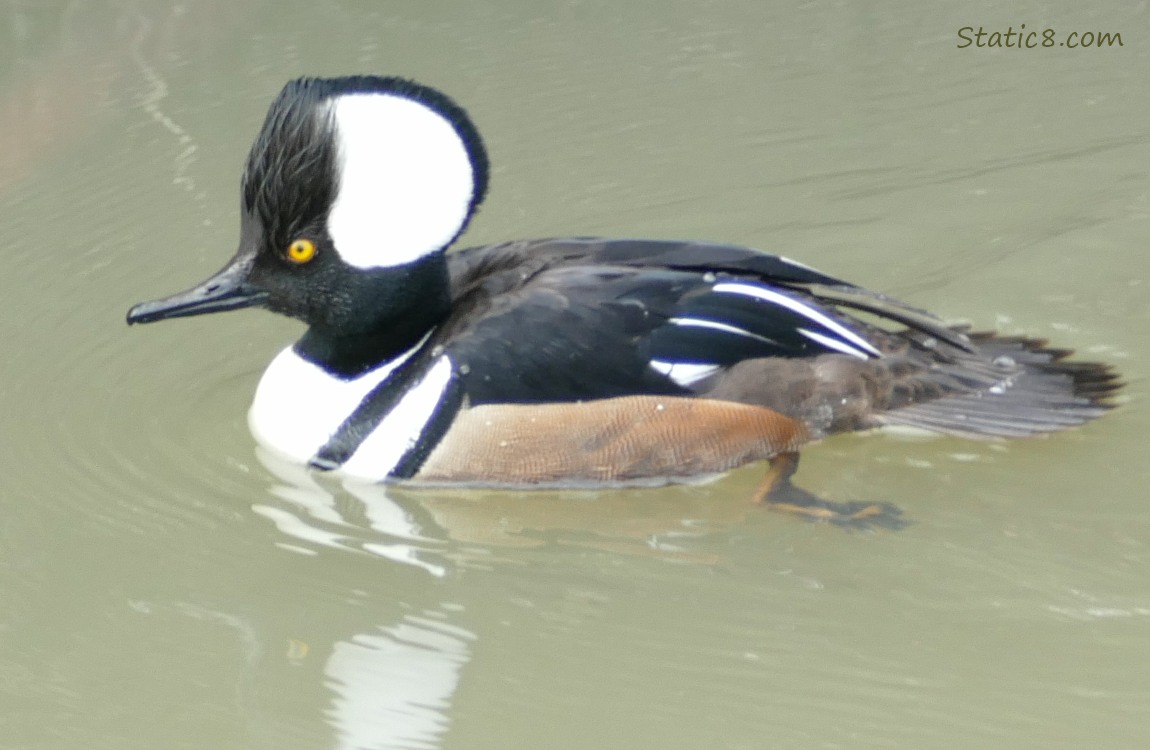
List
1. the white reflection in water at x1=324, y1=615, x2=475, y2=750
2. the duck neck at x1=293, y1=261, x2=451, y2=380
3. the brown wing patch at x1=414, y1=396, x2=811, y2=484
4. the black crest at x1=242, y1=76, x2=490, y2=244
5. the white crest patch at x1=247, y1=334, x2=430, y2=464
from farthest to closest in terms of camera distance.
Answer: the white crest patch at x1=247, y1=334, x2=430, y2=464 → the duck neck at x1=293, y1=261, x2=451, y2=380 → the brown wing patch at x1=414, y1=396, x2=811, y2=484 → the black crest at x1=242, y1=76, x2=490, y2=244 → the white reflection in water at x1=324, y1=615, x2=475, y2=750

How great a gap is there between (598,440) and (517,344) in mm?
437

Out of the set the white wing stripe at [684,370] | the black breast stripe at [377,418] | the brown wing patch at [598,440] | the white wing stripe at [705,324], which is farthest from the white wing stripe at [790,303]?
the black breast stripe at [377,418]

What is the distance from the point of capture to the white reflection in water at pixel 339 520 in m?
4.95

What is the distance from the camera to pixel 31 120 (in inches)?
325

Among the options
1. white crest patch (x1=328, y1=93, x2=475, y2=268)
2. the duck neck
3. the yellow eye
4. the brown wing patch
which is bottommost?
the brown wing patch

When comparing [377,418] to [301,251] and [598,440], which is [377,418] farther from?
[598,440]

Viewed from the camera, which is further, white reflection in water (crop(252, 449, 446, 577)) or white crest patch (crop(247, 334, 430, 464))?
white crest patch (crop(247, 334, 430, 464))

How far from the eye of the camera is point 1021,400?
547 centimetres

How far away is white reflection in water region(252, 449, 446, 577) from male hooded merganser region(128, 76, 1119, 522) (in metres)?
0.09

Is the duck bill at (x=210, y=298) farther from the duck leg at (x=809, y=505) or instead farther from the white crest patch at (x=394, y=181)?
the duck leg at (x=809, y=505)

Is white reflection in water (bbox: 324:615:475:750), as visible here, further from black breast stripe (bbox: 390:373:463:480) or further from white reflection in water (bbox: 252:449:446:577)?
black breast stripe (bbox: 390:373:463:480)

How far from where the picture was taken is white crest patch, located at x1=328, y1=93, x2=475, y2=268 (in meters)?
4.91

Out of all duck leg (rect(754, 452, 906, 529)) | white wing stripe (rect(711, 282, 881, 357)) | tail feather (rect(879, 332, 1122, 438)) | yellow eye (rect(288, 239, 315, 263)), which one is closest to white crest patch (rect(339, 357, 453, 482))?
yellow eye (rect(288, 239, 315, 263))

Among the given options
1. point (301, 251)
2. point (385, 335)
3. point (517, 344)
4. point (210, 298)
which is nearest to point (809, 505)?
point (517, 344)
